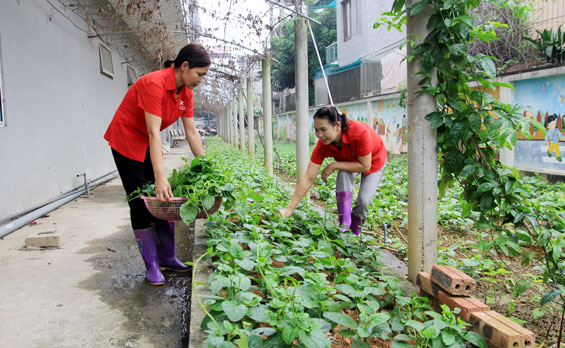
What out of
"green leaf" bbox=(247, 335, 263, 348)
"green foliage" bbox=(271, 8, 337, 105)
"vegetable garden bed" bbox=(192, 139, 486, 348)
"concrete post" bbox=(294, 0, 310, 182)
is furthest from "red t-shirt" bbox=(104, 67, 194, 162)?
"green foliage" bbox=(271, 8, 337, 105)

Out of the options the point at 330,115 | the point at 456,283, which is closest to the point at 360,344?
the point at 456,283

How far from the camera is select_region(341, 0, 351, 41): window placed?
23.4m

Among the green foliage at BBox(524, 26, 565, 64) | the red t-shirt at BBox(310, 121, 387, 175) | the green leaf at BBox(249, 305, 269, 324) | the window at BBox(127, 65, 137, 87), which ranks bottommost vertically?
the green leaf at BBox(249, 305, 269, 324)

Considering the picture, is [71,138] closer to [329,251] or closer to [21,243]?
[21,243]

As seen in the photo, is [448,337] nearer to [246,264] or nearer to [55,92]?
[246,264]

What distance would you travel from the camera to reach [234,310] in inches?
69.1

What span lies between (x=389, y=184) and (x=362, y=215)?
3286 mm

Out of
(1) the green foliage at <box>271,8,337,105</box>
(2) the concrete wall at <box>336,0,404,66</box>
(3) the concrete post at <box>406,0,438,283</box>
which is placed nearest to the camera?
(3) the concrete post at <box>406,0,438,283</box>

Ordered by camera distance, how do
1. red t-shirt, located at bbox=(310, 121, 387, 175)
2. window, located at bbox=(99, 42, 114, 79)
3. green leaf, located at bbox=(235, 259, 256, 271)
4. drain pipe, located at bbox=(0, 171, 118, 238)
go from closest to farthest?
green leaf, located at bbox=(235, 259, 256, 271)
red t-shirt, located at bbox=(310, 121, 387, 175)
drain pipe, located at bbox=(0, 171, 118, 238)
window, located at bbox=(99, 42, 114, 79)

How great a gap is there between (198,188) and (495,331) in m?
1.89

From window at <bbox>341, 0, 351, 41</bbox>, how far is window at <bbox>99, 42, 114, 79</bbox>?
16944 mm

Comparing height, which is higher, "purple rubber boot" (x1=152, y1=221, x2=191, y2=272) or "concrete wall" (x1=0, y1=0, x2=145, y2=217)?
"concrete wall" (x1=0, y1=0, x2=145, y2=217)

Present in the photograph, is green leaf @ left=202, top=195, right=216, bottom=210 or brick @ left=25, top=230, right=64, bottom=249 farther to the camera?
brick @ left=25, top=230, right=64, bottom=249

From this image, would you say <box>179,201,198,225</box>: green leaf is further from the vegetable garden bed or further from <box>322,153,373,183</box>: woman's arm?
<box>322,153,373,183</box>: woman's arm
